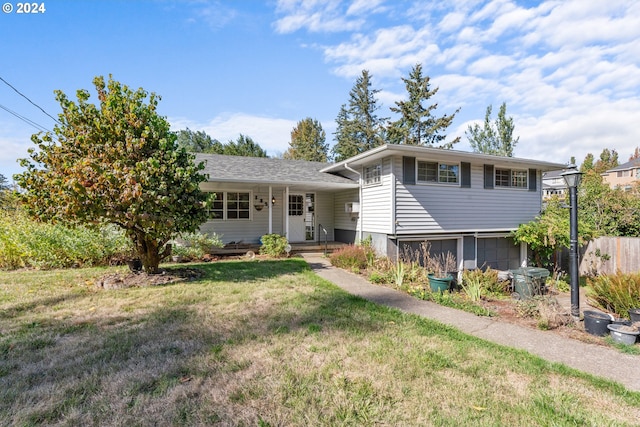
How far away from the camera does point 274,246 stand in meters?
10.3

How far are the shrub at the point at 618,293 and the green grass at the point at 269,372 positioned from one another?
3397mm

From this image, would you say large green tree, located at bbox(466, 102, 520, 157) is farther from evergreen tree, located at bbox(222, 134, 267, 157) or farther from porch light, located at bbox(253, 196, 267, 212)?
porch light, located at bbox(253, 196, 267, 212)

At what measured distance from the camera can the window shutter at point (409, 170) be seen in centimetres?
955

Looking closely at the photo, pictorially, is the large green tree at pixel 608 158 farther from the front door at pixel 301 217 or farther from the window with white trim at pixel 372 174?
the front door at pixel 301 217

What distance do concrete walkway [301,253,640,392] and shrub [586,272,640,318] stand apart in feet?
6.75

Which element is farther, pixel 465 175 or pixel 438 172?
pixel 465 175

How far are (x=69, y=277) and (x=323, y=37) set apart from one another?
32.4ft

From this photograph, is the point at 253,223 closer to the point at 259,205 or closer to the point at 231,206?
the point at 259,205

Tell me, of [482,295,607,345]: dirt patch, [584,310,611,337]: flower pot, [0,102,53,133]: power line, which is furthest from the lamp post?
[0,102,53,133]: power line

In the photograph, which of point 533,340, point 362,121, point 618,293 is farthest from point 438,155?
point 362,121

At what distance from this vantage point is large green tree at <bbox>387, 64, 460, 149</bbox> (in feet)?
87.0

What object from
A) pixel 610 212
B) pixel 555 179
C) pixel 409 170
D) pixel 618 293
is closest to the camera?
pixel 618 293

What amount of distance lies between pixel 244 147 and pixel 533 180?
26493 mm

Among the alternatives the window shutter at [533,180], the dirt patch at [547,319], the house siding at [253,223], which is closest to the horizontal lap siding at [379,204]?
the house siding at [253,223]
